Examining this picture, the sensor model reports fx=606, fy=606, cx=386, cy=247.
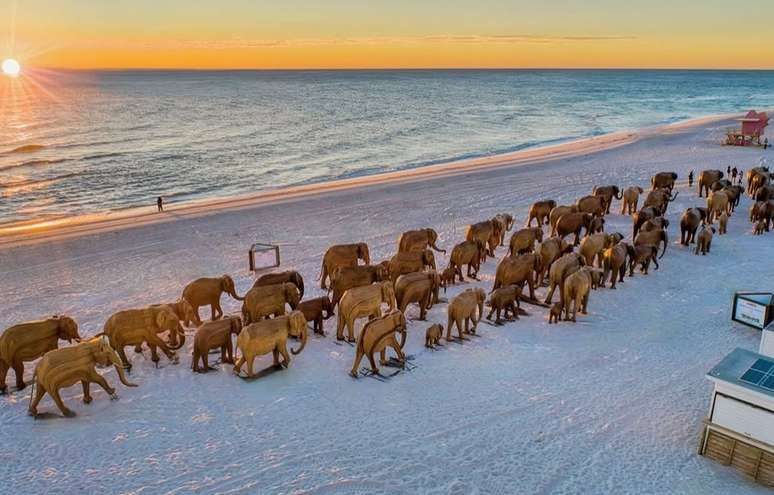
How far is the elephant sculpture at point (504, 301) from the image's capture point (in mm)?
13844

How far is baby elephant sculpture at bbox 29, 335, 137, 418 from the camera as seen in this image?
9.76 meters

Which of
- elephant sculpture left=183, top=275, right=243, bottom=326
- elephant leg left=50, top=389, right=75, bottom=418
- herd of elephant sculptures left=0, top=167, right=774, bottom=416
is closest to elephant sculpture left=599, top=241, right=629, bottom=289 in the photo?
herd of elephant sculptures left=0, top=167, right=774, bottom=416

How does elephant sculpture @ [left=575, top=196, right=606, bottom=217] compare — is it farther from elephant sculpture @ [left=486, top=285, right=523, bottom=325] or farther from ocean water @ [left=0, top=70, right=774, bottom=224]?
ocean water @ [left=0, top=70, right=774, bottom=224]

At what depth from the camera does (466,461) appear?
29.8ft

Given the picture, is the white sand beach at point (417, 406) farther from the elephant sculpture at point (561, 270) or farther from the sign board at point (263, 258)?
the elephant sculpture at point (561, 270)

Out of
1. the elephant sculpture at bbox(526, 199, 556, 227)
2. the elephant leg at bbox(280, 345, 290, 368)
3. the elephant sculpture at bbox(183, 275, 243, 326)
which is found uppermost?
the elephant sculpture at bbox(526, 199, 556, 227)

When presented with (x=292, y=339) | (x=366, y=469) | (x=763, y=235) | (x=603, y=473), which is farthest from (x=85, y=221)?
(x=763, y=235)

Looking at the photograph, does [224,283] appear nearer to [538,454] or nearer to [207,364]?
[207,364]

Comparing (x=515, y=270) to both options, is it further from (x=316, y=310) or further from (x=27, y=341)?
(x=27, y=341)

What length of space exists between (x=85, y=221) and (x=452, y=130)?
48764mm

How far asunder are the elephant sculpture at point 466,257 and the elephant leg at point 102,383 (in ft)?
29.7

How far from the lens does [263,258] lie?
1867 centimetres

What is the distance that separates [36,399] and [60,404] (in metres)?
0.40

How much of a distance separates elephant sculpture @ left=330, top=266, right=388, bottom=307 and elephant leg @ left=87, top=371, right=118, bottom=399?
5.28 m
